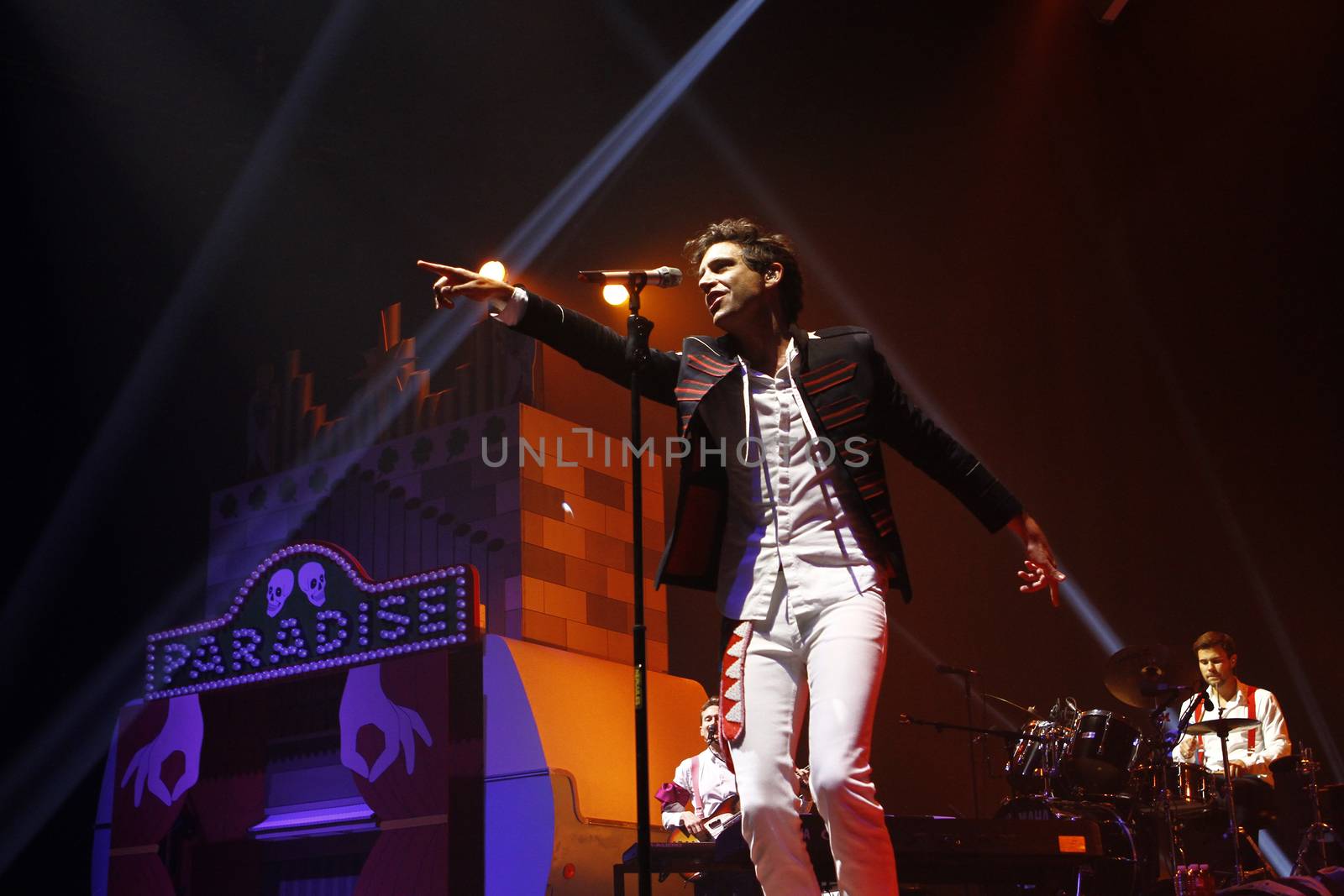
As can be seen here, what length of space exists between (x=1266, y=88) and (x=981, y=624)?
3.58m

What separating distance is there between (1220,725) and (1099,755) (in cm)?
60

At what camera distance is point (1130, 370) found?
7809mm

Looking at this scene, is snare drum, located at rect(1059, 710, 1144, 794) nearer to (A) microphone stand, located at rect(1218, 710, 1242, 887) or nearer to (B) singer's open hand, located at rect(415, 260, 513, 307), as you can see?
(A) microphone stand, located at rect(1218, 710, 1242, 887)

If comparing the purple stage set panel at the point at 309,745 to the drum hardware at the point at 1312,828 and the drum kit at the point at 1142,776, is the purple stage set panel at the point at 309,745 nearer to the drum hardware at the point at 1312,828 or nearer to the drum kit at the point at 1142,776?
the drum kit at the point at 1142,776

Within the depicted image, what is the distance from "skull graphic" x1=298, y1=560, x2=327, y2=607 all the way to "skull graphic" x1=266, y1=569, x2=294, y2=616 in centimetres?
10

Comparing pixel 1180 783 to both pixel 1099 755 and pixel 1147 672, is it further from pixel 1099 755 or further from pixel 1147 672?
pixel 1147 672

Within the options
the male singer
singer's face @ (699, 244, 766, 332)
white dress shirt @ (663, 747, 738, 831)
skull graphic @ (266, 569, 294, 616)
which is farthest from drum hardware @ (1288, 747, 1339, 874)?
skull graphic @ (266, 569, 294, 616)

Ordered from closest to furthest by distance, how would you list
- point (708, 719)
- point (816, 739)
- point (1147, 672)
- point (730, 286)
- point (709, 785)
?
point (816, 739)
point (730, 286)
point (1147, 672)
point (709, 785)
point (708, 719)

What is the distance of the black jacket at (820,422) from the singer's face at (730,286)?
8cm

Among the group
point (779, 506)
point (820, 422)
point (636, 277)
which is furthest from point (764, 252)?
point (779, 506)

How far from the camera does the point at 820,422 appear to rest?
317 cm

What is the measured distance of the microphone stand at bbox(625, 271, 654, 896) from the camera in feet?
9.97

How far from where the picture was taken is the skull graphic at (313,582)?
8.90m

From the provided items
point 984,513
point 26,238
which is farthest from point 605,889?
point 26,238
